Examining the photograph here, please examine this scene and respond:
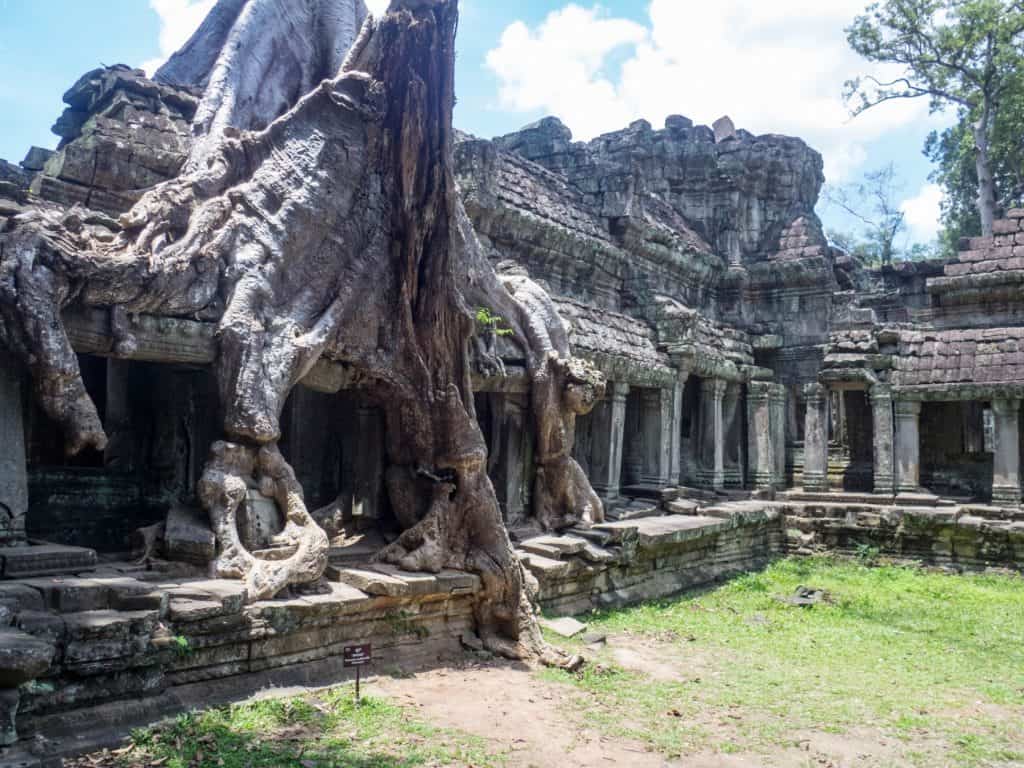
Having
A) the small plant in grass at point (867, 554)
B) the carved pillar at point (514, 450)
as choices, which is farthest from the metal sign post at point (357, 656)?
the small plant in grass at point (867, 554)

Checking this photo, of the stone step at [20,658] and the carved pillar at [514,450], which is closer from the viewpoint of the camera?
the stone step at [20,658]

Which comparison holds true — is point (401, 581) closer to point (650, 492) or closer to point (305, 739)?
point (305, 739)

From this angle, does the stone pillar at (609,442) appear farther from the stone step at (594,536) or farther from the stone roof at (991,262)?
the stone roof at (991,262)

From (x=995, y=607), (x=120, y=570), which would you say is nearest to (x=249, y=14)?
(x=120, y=570)

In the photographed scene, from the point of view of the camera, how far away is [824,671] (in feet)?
25.2

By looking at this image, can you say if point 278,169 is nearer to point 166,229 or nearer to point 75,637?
point 166,229

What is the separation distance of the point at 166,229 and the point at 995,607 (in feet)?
33.2

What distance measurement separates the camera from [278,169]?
7.25 m

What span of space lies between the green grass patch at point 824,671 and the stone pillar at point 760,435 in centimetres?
340

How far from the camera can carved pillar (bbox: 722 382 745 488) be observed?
1541 cm

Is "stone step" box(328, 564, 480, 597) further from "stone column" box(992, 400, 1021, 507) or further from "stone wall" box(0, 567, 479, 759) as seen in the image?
"stone column" box(992, 400, 1021, 507)

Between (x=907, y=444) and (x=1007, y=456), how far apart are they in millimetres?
1435

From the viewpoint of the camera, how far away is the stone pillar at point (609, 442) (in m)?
11.8

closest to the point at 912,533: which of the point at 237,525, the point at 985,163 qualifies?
the point at 237,525
